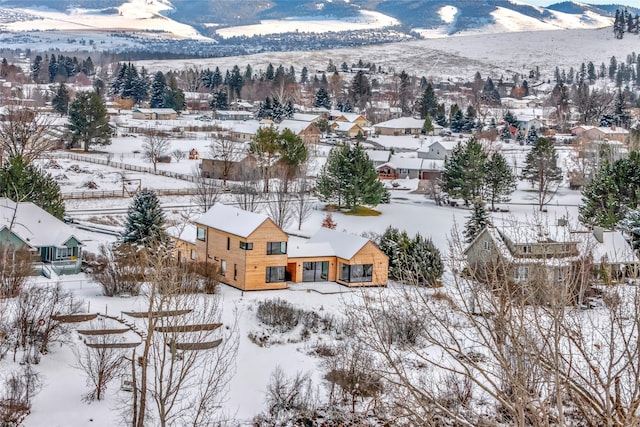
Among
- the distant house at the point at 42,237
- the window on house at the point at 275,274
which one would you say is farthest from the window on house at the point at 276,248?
the distant house at the point at 42,237

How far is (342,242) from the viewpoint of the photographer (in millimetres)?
35188

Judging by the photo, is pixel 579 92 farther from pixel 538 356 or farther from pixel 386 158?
pixel 538 356

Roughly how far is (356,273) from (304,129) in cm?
4913

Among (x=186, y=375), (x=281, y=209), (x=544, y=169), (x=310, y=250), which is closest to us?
(x=186, y=375)

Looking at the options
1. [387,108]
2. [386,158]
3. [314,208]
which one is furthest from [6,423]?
[387,108]

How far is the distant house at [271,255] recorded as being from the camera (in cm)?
3256

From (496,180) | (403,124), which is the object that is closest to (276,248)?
(496,180)

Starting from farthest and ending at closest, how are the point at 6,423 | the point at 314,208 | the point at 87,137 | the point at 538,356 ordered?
the point at 87,137 → the point at 314,208 → the point at 6,423 → the point at 538,356

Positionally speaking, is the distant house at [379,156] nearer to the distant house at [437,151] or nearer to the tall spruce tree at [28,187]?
the distant house at [437,151]

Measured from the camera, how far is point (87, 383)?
939 inches

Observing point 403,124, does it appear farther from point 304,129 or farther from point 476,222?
point 476,222

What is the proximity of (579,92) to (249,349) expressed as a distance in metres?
111

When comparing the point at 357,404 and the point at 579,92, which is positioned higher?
the point at 579,92

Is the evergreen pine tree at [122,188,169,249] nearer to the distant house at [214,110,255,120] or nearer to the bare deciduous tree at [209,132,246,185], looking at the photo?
the bare deciduous tree at [209,132,246,185]
